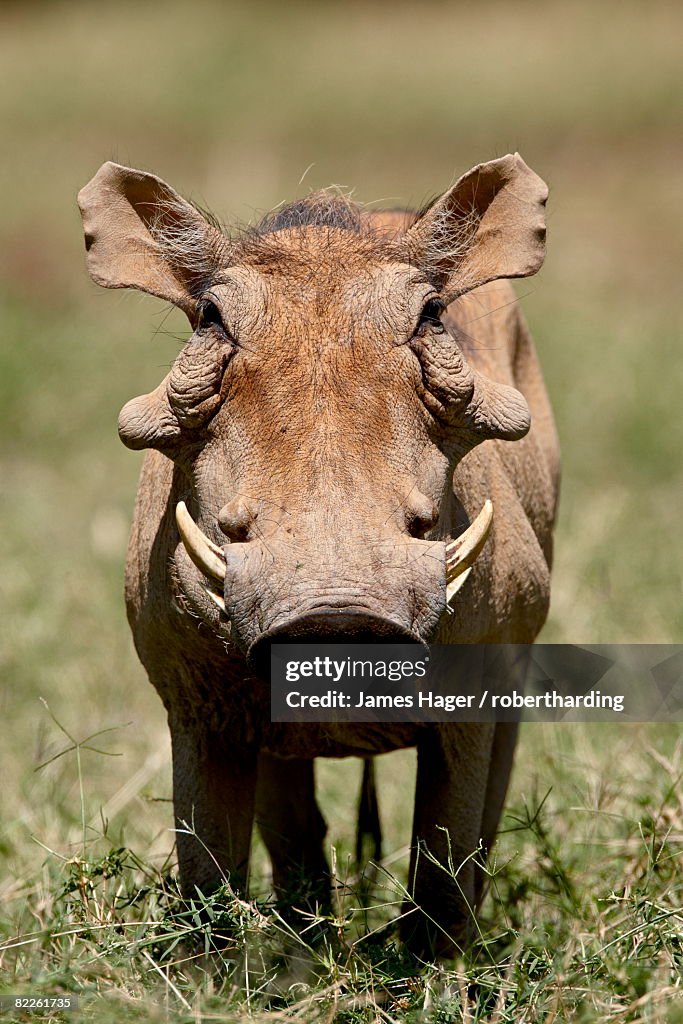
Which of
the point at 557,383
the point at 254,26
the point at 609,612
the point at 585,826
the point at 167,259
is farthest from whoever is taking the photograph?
the point at 254,26

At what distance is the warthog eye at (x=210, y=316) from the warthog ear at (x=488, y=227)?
0.45 metres

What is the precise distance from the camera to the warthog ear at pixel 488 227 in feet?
10.4

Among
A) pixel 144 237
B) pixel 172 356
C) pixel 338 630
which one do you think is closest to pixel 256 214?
pixel 144 237

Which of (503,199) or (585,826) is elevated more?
(503,199)

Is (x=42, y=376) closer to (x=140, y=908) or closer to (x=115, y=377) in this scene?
(x=115, y=377)

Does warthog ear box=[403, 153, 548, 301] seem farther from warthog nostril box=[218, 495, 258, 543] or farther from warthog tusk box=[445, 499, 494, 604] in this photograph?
warthog nostril box=[218, 495, 258, 543]

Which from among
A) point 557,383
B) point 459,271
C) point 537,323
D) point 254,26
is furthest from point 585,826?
point 254,26

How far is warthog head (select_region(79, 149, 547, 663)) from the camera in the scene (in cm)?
255

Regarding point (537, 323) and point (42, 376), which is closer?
point (42, 376)

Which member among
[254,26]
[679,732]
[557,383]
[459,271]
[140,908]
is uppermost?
[254,26]

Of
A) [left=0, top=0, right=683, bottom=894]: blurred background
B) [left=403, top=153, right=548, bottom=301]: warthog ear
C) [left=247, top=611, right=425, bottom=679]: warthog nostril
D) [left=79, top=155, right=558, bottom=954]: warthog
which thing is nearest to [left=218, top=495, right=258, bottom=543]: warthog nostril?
[left=79, top=155, right=558, bottom=954]: warthog

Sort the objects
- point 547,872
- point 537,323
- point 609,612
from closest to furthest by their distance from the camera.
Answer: point 547,872, point 609,612, point 537,323

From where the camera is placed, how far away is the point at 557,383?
8484mm

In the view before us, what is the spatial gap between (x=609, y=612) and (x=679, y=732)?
166cm
